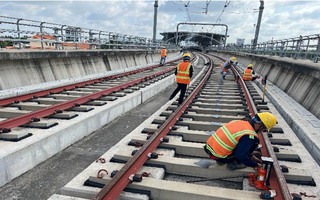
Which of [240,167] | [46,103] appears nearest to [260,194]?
[240,167]

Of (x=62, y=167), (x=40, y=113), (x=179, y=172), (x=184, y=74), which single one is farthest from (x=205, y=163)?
(x=184, y=74)

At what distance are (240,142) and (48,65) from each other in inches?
358

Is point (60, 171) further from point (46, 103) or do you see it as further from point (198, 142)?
point (46, 103)

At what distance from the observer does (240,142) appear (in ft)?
13.4

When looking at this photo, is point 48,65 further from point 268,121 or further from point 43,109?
point 268,121

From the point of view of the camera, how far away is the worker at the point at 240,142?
13.4 feet

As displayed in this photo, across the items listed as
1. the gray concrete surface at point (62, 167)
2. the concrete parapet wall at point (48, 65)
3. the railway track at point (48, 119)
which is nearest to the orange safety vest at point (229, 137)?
the gray concrete surface at point (62, 167)

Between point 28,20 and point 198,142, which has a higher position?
point 28,20

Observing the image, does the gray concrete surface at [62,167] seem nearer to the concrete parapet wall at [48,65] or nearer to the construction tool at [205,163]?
the construction tool at [205,163]

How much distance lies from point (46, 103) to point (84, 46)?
11.4 m

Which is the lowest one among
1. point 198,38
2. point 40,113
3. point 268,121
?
point 40,113

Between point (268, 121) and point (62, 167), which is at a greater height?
point (268, 121)

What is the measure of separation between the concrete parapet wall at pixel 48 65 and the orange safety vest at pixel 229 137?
714cm

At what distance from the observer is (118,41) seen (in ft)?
71.2
